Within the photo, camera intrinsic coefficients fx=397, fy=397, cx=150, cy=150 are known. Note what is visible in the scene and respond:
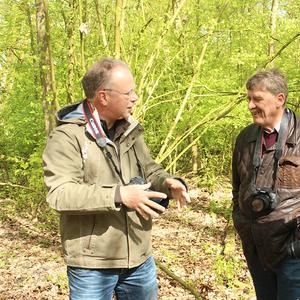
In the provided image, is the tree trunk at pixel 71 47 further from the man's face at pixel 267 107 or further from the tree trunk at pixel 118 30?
the man's face at pixel 267 107

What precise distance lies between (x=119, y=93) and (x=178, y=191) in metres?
0.60

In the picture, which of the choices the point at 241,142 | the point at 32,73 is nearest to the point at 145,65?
the point at 241,142

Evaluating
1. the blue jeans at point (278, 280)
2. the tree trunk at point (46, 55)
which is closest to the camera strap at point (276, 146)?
the blue jeans at point (278, 280)

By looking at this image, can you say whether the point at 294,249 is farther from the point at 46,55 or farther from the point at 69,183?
the point at 46,55

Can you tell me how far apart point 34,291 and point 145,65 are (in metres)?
3.02

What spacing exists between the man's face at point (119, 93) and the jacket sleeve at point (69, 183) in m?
0.27

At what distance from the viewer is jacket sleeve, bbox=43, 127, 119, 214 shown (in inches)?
72.7

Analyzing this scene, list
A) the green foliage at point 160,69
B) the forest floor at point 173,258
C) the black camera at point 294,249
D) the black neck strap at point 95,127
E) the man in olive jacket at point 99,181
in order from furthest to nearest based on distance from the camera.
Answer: the green foliage at point 160,69
the forest floor at point 173,258
the black camera at point 294,249
the black neck strap at point 95,127
the man in olive jacket at point 99,181

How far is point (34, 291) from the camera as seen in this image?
15.5 ft

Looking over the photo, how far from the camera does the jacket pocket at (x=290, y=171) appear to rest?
2.47 meters

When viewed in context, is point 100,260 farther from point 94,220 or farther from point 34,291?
point 34,291

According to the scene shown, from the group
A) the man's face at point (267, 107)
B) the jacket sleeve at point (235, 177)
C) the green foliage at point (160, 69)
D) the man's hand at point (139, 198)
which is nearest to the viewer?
the man's hand at point (139, 198)

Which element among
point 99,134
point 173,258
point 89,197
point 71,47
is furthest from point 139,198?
point 173,258

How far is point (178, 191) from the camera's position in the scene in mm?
2105
